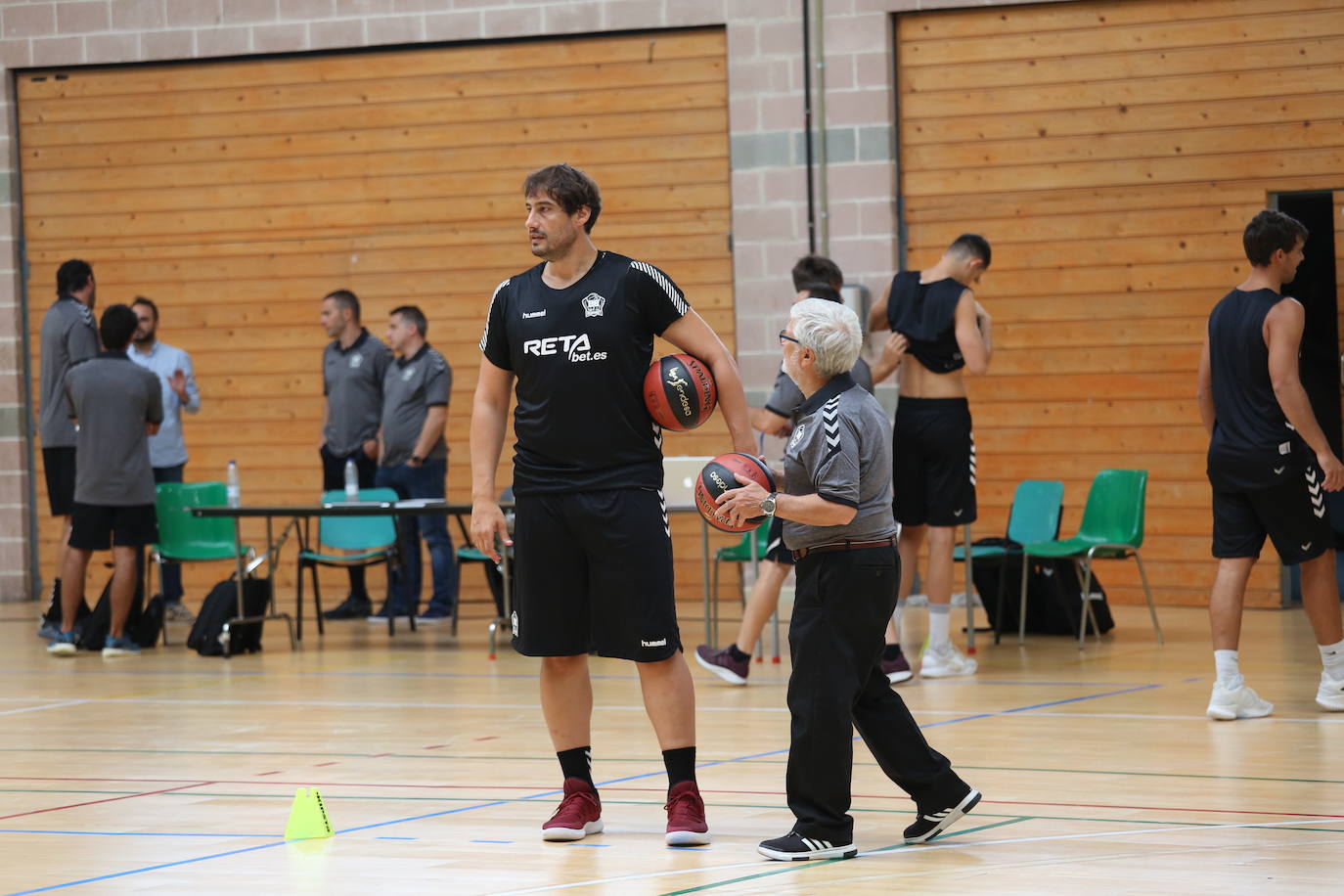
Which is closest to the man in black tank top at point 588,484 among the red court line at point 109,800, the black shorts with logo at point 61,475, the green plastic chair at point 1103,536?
the red court line at point 109,800

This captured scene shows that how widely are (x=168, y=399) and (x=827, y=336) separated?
27.3 feet

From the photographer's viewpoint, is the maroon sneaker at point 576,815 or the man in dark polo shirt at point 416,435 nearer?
the maroon sneaker at point 576,815

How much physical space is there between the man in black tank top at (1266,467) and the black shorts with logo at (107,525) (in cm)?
587

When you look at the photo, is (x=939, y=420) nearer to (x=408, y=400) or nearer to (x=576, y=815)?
(x=576, y=815)

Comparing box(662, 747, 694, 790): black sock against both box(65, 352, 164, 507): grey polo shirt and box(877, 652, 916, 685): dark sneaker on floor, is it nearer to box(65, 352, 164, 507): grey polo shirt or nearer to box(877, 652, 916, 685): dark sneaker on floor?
box(877, 652, 916, 685): dark sneaker on floor

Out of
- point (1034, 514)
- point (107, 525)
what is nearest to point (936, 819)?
point (1034, 514)

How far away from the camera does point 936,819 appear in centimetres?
480

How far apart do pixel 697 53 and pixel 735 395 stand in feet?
25.4

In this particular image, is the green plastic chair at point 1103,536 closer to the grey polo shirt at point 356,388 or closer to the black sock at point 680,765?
the grey polo shirt at point 356,388

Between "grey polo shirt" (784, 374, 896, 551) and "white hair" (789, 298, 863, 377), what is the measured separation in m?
0.04

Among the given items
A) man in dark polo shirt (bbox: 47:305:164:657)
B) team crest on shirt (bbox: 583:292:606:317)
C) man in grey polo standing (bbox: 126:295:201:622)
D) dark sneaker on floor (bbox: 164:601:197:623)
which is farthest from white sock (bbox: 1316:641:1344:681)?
man in grey polo standing (bbox: 126:295:201:622)

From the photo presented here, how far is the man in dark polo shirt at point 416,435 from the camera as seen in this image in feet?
37.9

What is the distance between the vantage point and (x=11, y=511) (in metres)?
13.6

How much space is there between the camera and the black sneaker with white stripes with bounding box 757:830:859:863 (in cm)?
461
